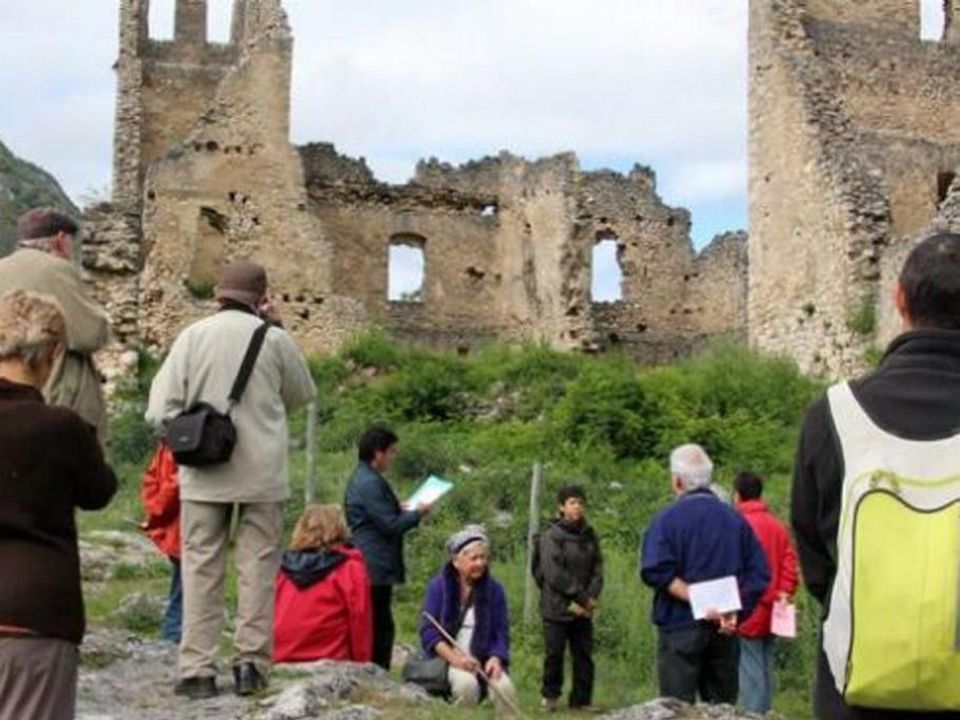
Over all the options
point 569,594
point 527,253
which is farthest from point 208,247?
point 569,594

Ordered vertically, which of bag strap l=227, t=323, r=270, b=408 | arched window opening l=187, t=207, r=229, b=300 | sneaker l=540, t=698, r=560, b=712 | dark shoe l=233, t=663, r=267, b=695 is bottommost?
sneaker l=540, t=698, r=560, b=712

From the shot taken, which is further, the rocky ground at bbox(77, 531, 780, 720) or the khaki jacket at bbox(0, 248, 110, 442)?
the rocky ground at bbox(77, 531, 780, 720)

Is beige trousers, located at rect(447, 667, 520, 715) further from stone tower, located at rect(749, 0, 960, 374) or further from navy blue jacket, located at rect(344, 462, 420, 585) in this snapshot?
stone tower, located at rect(749, 0, 960, 374)

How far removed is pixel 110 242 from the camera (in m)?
22.0

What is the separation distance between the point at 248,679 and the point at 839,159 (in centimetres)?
1729

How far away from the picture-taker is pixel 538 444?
18.9m

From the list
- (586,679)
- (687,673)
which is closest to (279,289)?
(586,679)

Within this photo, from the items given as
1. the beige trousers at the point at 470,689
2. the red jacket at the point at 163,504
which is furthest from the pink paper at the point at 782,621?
the red jacket at the point at 163,504

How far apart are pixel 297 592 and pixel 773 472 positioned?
1049 centimetres

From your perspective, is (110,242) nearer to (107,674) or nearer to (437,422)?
(437,422)

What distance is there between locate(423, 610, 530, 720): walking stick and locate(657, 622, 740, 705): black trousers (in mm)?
750

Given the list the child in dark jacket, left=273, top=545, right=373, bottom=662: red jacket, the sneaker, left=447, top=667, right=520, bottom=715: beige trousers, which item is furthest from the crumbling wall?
left=447, top=667, right=520, bottom=715: beige trousers

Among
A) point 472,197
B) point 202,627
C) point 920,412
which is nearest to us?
point 920,412

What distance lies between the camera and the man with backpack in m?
3.60
